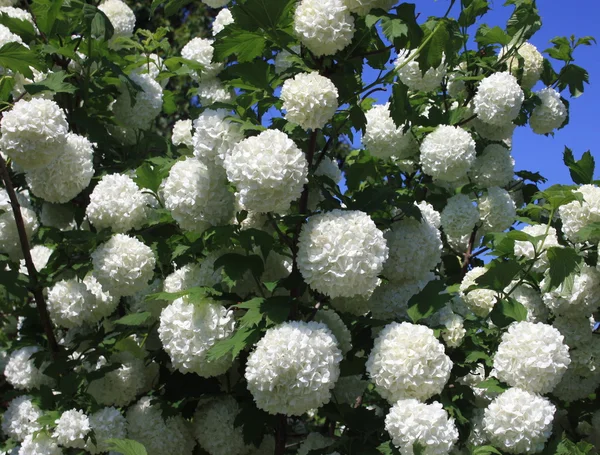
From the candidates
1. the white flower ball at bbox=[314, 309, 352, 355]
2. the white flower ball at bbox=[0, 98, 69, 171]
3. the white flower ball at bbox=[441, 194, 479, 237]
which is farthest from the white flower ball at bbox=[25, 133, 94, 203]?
the white flower ball at bbox=[441, 194, 479, 237]

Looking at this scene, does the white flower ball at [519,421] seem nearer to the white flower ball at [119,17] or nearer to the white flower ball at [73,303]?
the white flower ball at [73,303]

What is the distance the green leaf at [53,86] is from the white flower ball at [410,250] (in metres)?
1.50

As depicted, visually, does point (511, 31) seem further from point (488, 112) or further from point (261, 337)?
point (261, 337)

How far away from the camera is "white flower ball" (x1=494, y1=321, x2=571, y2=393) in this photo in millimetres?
2426

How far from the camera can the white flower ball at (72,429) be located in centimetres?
267

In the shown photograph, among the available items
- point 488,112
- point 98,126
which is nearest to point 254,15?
point 98,126

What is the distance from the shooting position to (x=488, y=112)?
3.75 metres

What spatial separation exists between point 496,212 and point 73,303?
234 cm

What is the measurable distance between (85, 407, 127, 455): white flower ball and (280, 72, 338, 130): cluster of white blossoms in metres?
1.44

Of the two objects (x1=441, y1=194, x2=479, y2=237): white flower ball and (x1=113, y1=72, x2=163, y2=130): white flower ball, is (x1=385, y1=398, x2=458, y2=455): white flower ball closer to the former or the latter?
(x1=441, y1=194, x2=479, y2=237): white flower ball

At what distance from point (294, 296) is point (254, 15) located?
0.99 metres

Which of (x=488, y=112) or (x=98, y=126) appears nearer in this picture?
(x=98, y=126)

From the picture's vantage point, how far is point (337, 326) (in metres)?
2.46

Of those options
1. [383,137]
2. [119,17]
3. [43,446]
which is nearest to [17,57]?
[119,17]
